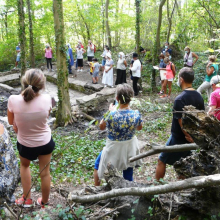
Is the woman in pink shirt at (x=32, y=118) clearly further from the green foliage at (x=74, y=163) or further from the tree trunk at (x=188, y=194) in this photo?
the green foliage at (x=74, y=163)

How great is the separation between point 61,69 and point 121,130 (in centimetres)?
550

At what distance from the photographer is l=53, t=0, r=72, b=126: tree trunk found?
24.9 ft

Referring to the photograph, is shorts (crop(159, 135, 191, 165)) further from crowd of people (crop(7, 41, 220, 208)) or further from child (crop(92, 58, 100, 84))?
child (crop(92, 58, 100, 84))

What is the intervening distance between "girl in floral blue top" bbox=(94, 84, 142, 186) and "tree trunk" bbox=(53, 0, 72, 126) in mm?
5250

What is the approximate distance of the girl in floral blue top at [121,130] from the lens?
312 centimetres

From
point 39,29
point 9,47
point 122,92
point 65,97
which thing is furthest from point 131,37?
point 122,92

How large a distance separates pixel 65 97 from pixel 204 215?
6.91 metres

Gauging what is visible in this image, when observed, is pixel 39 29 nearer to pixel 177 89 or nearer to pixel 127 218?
pixel 177 89

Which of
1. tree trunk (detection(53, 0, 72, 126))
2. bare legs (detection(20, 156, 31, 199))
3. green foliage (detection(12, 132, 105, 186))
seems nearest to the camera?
bare legs (detection(20, 156, 31, 199))

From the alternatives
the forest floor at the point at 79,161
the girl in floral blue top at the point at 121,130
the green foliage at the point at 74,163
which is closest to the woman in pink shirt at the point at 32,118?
the forest floor at the point at 79,161

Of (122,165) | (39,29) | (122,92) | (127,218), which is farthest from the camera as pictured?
(39,29)

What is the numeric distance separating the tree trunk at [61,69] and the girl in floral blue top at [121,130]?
525 centimetres

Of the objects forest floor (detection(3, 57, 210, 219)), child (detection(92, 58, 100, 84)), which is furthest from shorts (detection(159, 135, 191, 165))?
child (detection(92, 58, 100, 84))

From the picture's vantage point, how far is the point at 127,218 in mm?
2383
